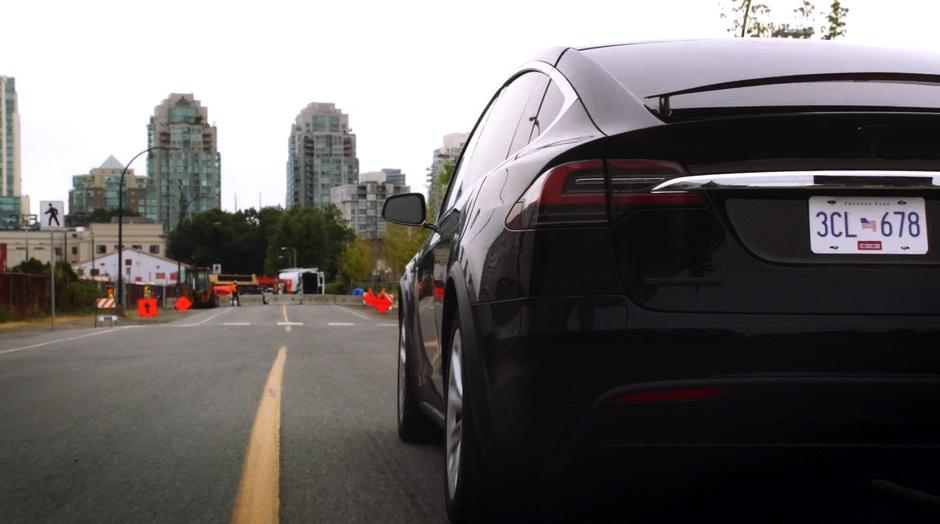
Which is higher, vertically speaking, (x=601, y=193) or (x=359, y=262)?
(x=359, y=262)

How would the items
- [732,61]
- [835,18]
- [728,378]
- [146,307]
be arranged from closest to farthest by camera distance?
1. [728,378]
2. [732,61]
3. [835,18]
4. [146,307]

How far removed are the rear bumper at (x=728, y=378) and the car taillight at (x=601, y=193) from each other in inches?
9.3

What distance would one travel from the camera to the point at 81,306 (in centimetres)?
4100

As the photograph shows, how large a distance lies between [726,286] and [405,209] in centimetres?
272

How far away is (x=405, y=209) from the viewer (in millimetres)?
5184

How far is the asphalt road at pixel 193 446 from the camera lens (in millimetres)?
3873

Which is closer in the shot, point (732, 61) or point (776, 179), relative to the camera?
point (776, 179)

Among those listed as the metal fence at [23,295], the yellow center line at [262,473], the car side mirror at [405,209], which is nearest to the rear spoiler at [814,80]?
the yellow center line at [262,473]

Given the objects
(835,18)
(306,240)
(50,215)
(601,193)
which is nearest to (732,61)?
Result: (601,193)

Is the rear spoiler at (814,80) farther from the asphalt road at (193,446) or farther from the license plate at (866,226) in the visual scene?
the asphalt road at (193,446)

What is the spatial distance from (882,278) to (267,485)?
2.56 m

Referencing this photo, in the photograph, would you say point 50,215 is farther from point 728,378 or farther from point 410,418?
point 728,378

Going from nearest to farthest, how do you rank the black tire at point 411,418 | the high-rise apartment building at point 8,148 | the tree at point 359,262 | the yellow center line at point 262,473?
the yellow center line at point 262,473
the black tire at point 411,418
the tree at point 359,262
the high-rise apartment building at point 8,148

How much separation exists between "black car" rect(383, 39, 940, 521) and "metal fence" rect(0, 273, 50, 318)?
2989 centimetres
